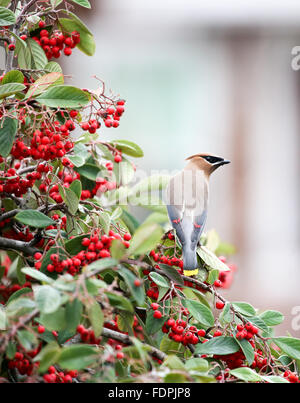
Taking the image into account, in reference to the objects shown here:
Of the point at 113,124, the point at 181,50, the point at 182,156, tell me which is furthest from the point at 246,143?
the point at 113,124

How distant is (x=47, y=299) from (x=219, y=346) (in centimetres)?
35

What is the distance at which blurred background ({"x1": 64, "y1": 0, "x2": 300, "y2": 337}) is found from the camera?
156 inches

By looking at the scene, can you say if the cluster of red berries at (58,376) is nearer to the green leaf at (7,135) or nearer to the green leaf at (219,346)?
the green leaf at (219,346)

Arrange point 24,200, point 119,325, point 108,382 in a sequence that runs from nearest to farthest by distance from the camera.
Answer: point 108,382 → point 119,325 → point 24,200

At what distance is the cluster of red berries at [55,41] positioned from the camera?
3.47 ft

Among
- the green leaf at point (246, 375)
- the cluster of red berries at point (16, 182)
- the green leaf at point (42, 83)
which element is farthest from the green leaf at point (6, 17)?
the green leaf at point (246, 375)

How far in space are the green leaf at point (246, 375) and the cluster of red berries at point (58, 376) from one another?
247mm

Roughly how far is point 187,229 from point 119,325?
0.66ft

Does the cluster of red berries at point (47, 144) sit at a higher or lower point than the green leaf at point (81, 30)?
lower

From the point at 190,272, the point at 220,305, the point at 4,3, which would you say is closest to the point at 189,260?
the point at 190,272

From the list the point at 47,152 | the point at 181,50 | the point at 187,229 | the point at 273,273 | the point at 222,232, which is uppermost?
the point at 181,50

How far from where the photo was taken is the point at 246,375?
0.84 m
